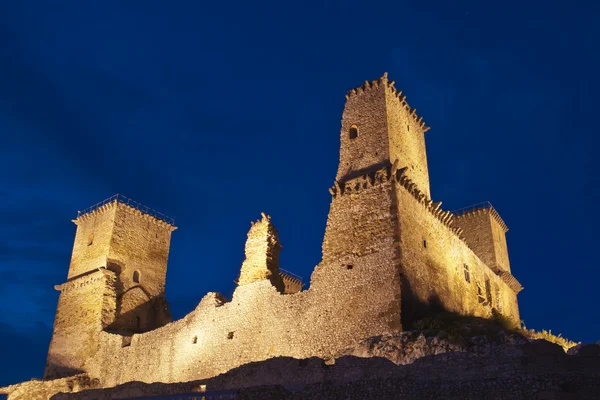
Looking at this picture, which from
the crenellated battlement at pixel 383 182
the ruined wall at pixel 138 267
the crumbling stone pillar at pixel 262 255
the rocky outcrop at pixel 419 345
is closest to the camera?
the rocky outcrop at pixel 419 345

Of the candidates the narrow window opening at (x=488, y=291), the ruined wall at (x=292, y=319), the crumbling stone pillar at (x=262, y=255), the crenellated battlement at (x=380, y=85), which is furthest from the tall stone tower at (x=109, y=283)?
the narrow window opening at (x=488, y=291)

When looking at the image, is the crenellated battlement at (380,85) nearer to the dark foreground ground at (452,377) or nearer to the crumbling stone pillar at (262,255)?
the crumbling stone pillar at (262,255)

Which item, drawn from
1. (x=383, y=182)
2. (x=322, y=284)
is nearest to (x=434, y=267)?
(x=383, y=182)

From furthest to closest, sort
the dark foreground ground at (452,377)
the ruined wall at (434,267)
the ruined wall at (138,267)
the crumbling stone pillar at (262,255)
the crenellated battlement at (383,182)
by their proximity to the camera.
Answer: the ruined wall at (138,267), the crumbling stone pillar at (262,255), the crenellated battlement at (383,182), the ruined wall at (434,267), the dark foreground ground at (452,377)

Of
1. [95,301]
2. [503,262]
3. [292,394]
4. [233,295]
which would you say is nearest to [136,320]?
[95,301]

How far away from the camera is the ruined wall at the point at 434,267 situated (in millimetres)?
19766

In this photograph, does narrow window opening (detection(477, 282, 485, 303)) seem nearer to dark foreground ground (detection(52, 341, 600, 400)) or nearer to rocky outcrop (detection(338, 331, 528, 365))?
rocky outcrop (detection(338, 331, 528, 365))

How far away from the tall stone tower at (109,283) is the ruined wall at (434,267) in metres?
17.1

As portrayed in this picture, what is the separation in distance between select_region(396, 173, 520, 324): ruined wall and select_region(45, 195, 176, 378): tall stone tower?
1707 centimetres

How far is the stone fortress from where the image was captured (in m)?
20.0

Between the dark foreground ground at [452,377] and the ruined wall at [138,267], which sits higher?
the ruined wall at [138,267]

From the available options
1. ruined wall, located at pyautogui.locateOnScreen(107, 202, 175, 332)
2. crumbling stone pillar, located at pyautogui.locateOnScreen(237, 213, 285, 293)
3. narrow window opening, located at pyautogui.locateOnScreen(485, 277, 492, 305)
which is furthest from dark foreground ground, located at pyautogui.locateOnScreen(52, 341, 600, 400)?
ruined wall, located at pyautogui.locateOnScreen(107, 202, 175, 332)

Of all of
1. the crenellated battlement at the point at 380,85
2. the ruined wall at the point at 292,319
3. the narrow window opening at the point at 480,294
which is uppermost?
the crenellated battlement at the point at 380,85

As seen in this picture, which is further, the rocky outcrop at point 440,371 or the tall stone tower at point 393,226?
the tall stone tower at point 393,226
